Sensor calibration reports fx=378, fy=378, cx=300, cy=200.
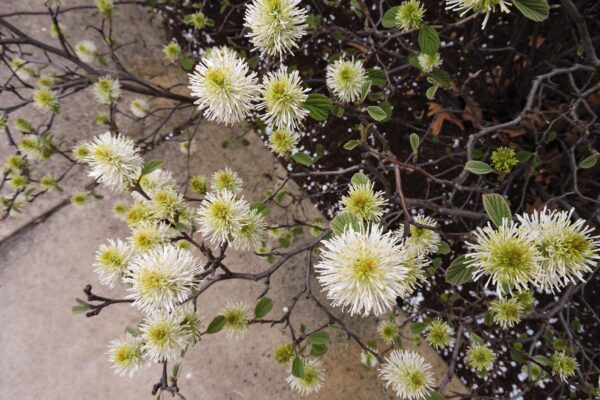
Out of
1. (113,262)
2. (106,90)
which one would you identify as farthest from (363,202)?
(106,90)

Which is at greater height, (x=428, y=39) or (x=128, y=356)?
(x=428, y=39)

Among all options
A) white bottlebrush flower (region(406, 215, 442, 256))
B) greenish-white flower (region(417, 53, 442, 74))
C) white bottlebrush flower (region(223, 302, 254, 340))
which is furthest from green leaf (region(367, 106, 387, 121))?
white bottlebrush flower (region(223, 302, 254, 340))

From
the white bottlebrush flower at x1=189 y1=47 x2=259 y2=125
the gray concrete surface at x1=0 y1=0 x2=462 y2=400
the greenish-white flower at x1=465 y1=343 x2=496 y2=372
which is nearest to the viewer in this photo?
the white bottlebrush flower at x1=189 y1=47 x2=259 y2=125

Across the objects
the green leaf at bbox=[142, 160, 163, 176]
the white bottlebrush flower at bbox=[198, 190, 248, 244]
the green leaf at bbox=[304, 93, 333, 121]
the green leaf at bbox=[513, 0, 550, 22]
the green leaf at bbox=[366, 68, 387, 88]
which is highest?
the green leaf at bbox=[513, 0, 550, 22]

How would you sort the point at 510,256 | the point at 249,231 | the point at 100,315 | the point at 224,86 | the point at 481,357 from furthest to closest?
the point at 100,315, the point at 481,357, the point at 249,231, the point at 224,86, the point at 510,256

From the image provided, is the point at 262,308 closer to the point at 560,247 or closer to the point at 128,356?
the point at 128,356

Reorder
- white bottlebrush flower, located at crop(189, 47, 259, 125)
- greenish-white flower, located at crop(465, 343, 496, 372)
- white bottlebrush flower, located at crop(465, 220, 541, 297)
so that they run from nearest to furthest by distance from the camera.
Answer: white bottlebrush flower, located at crop(465, 220, 541, 297)
white bottlebrush flower, located at crop(189, 47, 259, 125)
greenish-white flower, located at crop(465, 343, 496, 372)

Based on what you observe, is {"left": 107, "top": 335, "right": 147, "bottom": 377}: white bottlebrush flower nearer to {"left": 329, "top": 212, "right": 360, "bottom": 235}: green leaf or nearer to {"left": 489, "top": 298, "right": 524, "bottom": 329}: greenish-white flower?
{"left": 329, "top": 212, "right": 360, "bottom": 235}: green leaf

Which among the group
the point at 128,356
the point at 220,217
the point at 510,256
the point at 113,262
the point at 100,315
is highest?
the point at 510,256
